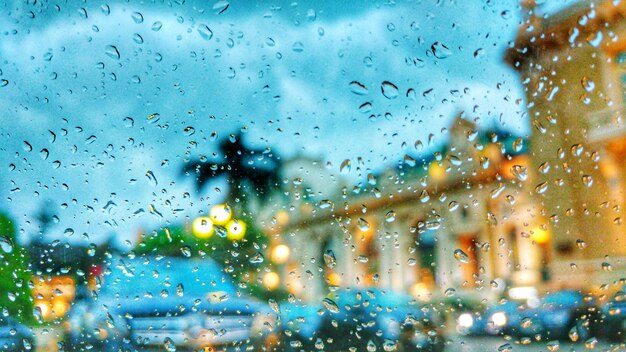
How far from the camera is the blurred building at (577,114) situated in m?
1.19

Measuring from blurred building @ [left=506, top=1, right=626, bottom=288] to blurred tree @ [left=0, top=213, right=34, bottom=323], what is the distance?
1.30 metres

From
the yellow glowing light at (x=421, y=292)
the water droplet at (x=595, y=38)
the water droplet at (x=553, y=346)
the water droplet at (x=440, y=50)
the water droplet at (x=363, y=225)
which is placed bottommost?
the water droplet at (x=553, y=346)

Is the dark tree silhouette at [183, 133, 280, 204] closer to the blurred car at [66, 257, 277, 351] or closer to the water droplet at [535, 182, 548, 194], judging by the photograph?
the blurred car at [66, 257, 277, 351]

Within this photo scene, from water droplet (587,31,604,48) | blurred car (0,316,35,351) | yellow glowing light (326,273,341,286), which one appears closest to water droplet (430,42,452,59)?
water droplet (587,31,604,48)

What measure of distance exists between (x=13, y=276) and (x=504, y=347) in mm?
1229

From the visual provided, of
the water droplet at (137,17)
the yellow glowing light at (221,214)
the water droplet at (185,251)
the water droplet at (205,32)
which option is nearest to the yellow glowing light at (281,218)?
the yellow glowing light at (221,214)

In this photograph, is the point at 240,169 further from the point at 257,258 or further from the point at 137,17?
the point at 137,17

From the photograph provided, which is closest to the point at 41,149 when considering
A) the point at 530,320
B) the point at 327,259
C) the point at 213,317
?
the point at 213,317

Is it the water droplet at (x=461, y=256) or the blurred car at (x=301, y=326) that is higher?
the water droplet at (x=461, y=256)

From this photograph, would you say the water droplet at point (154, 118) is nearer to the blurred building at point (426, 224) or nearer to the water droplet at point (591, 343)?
the blurred building at point (426, 224)

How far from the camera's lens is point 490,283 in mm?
1172

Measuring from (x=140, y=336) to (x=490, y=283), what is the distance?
34.4 inches

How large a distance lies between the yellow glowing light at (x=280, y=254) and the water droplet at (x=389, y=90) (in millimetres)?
455

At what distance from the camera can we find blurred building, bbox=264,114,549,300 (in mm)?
1163
